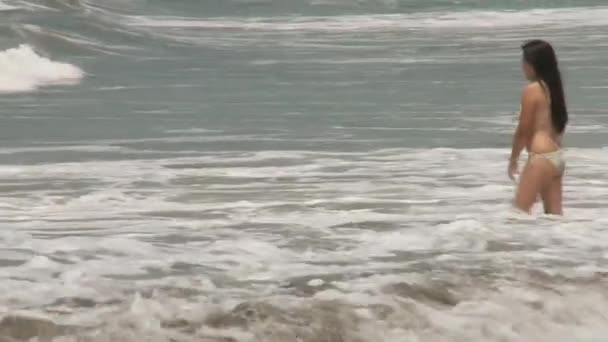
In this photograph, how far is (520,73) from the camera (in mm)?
21719

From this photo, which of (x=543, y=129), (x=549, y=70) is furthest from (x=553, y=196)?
(x=549, y=70)

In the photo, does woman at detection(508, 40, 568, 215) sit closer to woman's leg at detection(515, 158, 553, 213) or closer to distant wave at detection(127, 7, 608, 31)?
woman's leg at detection(515, 158, 553, 213)

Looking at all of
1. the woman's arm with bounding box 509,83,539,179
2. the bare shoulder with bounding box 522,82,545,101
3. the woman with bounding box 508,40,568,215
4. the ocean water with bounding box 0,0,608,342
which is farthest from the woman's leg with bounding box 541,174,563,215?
the bare shoulder with bounding box 522,82,545,101

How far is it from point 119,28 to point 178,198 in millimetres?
25752

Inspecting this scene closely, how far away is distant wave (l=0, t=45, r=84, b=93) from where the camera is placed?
21219 mm

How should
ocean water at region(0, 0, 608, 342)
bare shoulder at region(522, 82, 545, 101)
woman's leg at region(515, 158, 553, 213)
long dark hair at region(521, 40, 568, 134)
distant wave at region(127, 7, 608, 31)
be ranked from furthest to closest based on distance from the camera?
distant wave at region(127, 7, 608, 31), woman's leg at region(515, 158, 553, 213), bare shoulder at region(522, 82, 545, 101), long dark hair at region(521, 40, 568, 134), ocean water at region(0, 0, 608, 342)

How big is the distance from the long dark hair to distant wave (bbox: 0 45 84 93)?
1372 centimetres

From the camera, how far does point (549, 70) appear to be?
7523 mm

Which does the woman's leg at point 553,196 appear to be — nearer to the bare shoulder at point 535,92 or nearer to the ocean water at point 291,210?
the ocean water at point 291,210

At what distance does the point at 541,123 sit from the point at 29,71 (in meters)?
16.6

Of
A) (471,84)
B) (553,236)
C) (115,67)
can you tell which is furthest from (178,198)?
(115,67)

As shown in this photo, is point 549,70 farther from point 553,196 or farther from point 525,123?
point 553,196

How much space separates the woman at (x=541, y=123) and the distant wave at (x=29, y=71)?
13509mm

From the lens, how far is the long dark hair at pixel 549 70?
7414 millimetres
